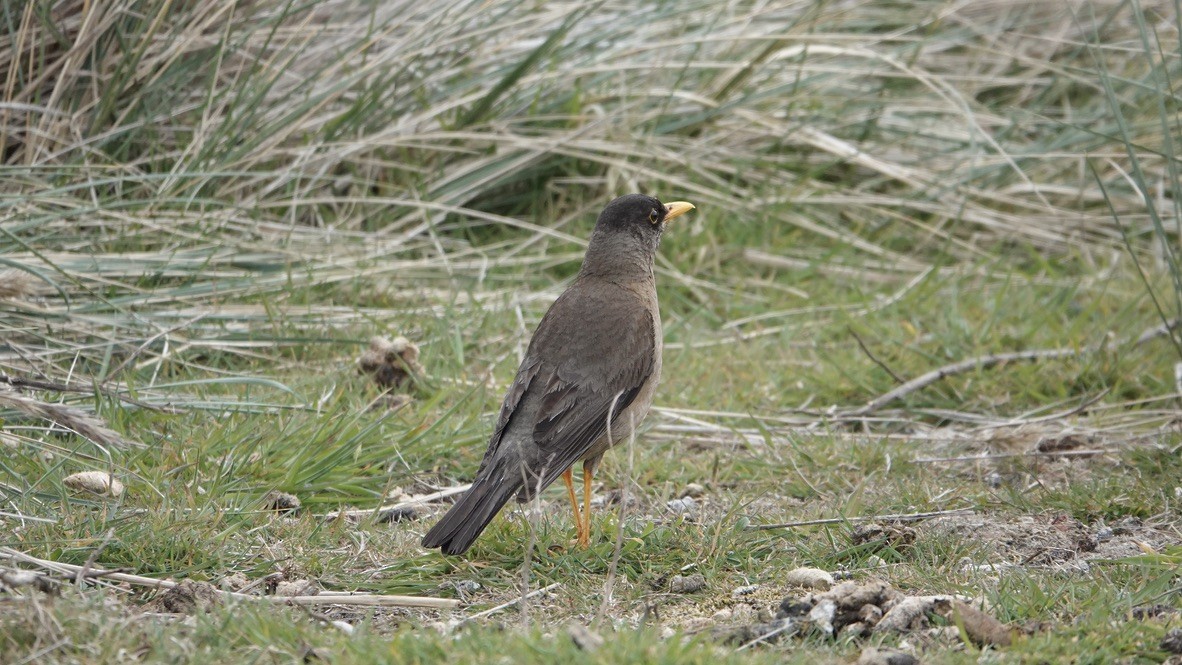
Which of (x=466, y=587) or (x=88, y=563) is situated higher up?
(x=88, y=563)

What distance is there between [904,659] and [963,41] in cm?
601

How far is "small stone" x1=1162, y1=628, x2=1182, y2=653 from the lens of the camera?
295 centimetres

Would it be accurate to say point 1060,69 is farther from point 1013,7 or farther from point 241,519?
point 241,519

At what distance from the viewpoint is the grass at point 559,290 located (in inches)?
140

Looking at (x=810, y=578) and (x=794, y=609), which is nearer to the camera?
(x=794, y=609)

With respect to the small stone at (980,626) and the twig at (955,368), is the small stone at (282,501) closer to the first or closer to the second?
the small stone at (980,626)

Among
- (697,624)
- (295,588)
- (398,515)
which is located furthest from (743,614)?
(398,515)

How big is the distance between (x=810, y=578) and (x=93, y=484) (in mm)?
2211

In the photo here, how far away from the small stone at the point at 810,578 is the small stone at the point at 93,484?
6.78ft

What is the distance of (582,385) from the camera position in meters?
4.11

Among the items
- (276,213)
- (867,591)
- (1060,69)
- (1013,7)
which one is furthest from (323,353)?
(1013,7)

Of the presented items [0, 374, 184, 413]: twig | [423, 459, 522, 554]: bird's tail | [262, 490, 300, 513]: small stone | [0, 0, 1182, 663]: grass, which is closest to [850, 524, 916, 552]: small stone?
[0, 0, 1182, 663]: grass

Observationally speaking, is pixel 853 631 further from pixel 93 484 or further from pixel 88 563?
pixel 93 484

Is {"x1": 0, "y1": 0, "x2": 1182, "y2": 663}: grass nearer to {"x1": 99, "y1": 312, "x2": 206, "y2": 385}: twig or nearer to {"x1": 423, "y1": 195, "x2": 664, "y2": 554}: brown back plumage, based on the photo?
{"x1": 99, "y1": 312, "x2": 206, "y2": 385}: twig
